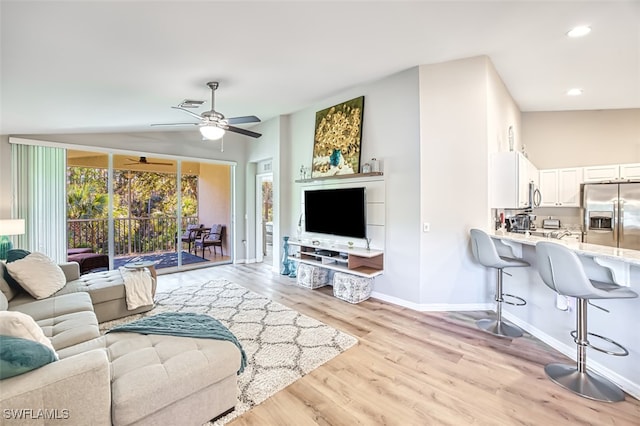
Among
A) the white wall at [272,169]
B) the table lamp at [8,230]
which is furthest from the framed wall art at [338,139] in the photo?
the table lamp at [8,230]

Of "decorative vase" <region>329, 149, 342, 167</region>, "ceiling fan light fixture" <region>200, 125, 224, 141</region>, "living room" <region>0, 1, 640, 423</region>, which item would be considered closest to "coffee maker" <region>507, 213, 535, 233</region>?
"living room" <region>0, 1, 640, 423</region>

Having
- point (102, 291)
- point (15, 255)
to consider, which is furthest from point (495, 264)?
point (15, 255)

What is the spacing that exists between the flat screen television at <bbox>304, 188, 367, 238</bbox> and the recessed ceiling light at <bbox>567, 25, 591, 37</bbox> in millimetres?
2848

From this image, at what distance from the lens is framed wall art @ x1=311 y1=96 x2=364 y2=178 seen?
447 centimetres

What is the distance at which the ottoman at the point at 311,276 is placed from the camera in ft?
15.5

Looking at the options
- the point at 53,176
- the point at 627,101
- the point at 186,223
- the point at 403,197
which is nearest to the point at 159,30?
the point at 403,197

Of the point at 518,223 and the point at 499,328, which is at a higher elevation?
the point at 518,223

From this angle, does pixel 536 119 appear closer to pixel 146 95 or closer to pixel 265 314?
pixel 265 314

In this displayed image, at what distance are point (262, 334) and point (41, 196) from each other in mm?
4401

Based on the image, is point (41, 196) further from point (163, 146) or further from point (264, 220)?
point (264, 220)

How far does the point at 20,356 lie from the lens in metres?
1.27

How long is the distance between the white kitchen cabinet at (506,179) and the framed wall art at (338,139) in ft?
6.22

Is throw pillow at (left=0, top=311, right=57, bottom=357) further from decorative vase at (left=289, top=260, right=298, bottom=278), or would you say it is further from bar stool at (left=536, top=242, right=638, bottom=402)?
decorative vase at (left=289, top=260, right=298, bottom=278)

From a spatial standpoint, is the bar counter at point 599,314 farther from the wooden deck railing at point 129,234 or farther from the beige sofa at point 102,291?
the wooden deck railing at point 129,234
